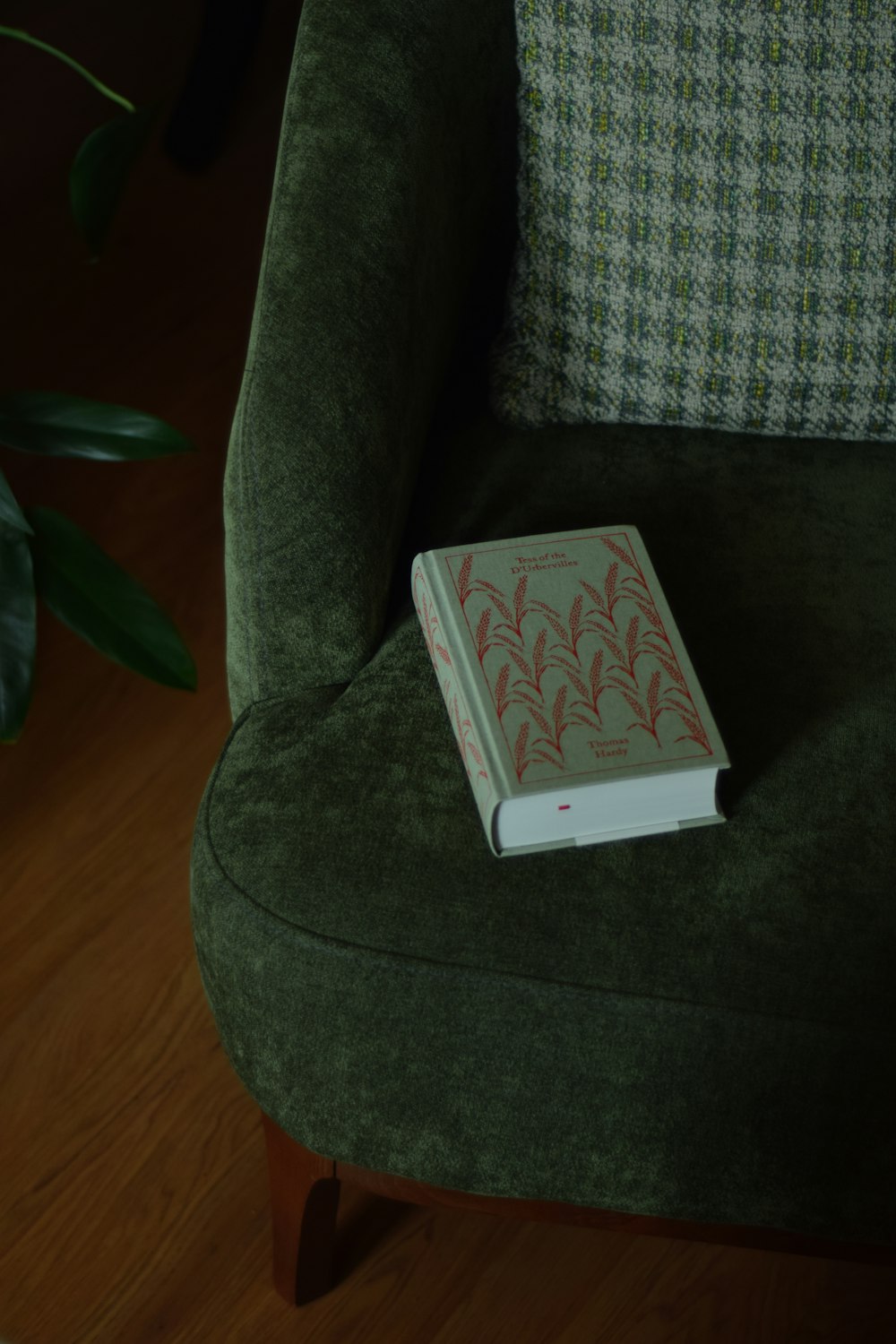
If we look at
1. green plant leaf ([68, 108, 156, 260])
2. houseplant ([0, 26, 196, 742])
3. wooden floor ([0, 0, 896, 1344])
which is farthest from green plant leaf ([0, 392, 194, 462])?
wooden floor ([0, 0, 896, 1344])

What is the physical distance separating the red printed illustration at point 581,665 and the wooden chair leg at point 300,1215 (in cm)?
33

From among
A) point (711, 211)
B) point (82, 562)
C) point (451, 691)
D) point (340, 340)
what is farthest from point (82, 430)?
point (711, 211)

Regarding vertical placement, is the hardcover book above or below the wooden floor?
above

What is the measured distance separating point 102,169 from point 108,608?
1.07 feet

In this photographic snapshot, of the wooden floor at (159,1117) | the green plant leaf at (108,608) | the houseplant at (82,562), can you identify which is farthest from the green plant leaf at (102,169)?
the wooden floor at (159,1117)

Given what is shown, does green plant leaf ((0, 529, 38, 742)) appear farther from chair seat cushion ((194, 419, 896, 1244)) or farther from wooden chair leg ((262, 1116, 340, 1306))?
wooden chair leg ((262, 1116, 340, 1306))

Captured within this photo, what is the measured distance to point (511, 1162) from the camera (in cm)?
75

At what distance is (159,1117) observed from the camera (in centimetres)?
108

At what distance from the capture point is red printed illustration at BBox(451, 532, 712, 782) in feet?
2.44

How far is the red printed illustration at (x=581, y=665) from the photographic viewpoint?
2.44 ft

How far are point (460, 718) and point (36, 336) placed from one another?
47.4 inches

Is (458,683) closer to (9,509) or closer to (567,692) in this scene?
(567,692)

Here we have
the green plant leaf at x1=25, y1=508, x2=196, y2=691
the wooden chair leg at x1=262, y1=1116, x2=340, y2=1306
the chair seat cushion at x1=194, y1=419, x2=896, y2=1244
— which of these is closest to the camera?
the chair seat cushion at x1=194, y1=419, x2=896, y2=1244

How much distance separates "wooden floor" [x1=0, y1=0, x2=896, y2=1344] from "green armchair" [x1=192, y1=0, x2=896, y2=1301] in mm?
100
